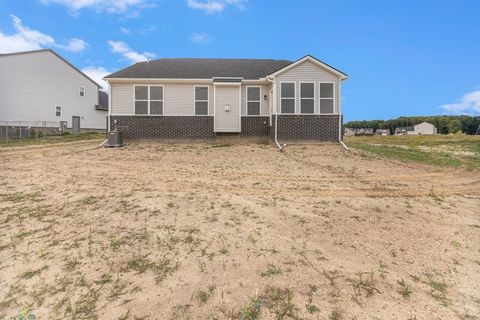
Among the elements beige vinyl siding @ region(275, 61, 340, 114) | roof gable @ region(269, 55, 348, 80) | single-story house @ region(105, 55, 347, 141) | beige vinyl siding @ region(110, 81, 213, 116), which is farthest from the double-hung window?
beige vinyl siding @ region(275, 61, 340, 114)

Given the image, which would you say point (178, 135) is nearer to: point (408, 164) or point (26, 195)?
point (26, 195)

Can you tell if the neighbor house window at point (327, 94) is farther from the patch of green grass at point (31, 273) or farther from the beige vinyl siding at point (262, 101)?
the patch of green grass at point (31, 273)

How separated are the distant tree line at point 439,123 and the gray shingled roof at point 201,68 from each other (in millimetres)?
97317

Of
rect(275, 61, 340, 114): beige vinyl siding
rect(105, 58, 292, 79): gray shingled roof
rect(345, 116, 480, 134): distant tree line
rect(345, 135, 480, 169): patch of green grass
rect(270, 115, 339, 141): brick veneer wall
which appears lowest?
rect(345, 135, 480, 169): patch of green grass

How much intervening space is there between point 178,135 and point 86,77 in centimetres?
2064

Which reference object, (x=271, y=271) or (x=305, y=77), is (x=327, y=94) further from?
(x=271, y=271)

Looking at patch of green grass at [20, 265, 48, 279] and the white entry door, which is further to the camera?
the white entry door

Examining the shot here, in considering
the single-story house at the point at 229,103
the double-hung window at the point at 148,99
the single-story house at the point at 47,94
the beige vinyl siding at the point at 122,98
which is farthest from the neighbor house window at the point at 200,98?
the single-story house at the point at 47,94

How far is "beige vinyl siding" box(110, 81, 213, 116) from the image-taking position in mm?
15352

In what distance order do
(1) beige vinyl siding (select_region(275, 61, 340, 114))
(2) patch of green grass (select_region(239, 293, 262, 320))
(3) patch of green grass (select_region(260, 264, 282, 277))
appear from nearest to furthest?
(2) patch of green grass (select_region(239, 293, 262, 320))
(3) patch of green grass (select_region(260, 264, 282, 277))
(1) beige vinyl siding (select_region(275, 61, 340, 114))

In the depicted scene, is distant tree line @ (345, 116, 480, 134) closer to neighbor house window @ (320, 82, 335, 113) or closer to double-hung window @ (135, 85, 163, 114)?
neighbor house window @ (320, 82, 335, 113)

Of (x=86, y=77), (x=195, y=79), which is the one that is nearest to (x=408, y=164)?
(x=195, y=79)

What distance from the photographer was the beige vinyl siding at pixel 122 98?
50.2 ft

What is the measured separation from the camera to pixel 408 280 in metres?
3.53
